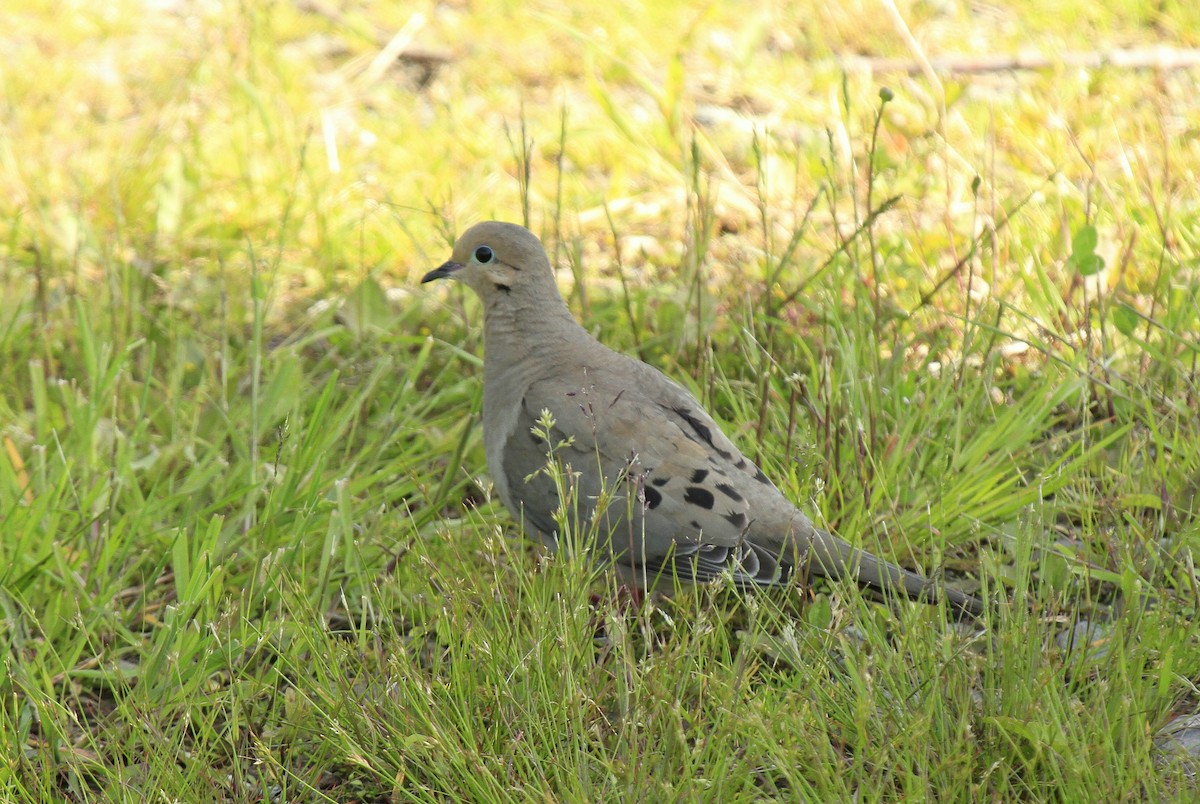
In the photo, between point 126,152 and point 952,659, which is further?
point 126,152

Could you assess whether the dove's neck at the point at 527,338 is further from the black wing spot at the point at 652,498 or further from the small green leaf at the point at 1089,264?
the small green leaf at the point at 1089,264

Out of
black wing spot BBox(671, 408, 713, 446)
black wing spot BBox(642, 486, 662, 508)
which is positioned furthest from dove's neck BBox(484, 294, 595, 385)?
black wing spot BBox(642, 486, 662, 508)

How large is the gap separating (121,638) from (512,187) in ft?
9.22

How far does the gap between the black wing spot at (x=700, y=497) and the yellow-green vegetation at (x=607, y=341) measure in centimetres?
25

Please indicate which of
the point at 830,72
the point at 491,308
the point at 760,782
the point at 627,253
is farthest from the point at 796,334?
the point at 830,72

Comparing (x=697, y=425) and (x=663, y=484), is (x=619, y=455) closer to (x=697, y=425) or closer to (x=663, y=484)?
(x=663, y=484)

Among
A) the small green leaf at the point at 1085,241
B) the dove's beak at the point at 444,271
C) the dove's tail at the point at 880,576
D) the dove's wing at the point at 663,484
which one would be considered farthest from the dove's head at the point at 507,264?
the small green leaf at the point at 1085,241

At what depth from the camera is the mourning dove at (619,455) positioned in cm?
294

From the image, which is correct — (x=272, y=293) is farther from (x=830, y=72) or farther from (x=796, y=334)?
(x=830, y=72)

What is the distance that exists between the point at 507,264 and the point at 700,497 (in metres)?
0.97

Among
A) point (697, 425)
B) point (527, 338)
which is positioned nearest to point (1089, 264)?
point (697, 425)

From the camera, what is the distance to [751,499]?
3025mm

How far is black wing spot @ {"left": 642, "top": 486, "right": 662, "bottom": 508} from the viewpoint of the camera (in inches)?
120

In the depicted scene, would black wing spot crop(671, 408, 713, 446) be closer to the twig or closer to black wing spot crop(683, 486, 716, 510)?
black wing spot crop(683, 486, 716, 510)
